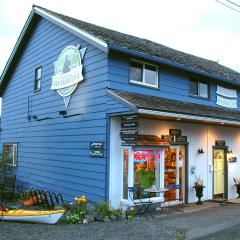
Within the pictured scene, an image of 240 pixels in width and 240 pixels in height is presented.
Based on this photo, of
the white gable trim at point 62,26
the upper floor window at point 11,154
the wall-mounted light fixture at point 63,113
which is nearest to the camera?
the white gable trim at point 62,26

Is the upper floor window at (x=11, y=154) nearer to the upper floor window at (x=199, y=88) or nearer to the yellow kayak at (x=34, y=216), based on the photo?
the yellow kayak at (x=34, y=216)

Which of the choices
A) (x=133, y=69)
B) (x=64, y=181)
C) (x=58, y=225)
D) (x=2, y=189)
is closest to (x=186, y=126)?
(x=133, y=69)

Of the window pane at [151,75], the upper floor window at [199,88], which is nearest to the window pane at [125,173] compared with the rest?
the window pane at [151,75]

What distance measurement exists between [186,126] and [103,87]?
4005 mm

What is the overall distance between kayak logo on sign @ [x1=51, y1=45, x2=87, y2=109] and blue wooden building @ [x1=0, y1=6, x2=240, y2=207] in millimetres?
39

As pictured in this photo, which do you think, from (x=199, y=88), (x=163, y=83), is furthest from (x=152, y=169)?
(x=199, y=88)

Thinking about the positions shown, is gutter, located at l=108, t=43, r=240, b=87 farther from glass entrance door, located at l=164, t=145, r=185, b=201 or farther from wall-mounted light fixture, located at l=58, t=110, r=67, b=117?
wall-mounted light fixture, located at l=58, t=110, r=67, b=117

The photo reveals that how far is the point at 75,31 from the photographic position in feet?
46.2

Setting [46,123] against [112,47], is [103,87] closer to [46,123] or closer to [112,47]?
[112,47]

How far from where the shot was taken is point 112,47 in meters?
12.2

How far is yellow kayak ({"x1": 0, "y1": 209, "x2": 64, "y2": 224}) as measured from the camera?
1052cm

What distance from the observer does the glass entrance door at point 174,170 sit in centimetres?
1404

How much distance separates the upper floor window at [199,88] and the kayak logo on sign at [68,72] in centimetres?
502

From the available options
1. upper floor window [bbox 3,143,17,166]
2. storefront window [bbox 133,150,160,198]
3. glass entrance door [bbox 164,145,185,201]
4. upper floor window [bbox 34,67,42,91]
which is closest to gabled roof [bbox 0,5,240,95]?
upper floor window [bbox 34,67,42,91]
